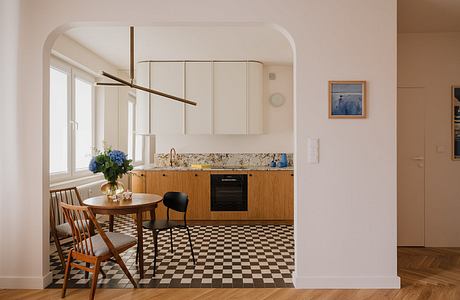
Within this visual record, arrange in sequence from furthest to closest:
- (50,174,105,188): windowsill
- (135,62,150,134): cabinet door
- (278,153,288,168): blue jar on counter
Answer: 1. (278,153,288,168): blue jar on counter
2. (135,62,150,134): cabinet door
3. (50,174,105,188): windowsill

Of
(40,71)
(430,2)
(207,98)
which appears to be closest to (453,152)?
(430,2)

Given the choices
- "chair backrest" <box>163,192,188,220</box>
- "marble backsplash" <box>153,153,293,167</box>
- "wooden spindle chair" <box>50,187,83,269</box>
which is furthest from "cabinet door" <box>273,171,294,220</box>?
"wooden spindle chair" <box>50,187,83,269</box>

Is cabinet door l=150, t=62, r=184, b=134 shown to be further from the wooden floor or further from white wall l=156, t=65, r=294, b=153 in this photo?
the wooden floor

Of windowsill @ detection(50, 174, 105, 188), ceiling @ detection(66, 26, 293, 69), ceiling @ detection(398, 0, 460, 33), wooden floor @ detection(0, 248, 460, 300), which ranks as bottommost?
wooden floor @ detection(0, 248, 460, 300)

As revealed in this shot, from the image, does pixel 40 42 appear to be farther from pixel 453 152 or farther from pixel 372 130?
pixel 453 152

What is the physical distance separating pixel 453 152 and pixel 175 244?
381cm

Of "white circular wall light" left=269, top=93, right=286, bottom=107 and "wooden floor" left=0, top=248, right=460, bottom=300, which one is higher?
"white circular wall light" left=269, top=93, right=286, bottom=107

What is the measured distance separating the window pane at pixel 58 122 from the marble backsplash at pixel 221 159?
1.82 m

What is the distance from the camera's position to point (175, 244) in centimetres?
473

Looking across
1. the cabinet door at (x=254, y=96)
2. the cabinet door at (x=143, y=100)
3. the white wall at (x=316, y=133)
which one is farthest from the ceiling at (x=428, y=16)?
the cabinet door at (x=143, y=100)

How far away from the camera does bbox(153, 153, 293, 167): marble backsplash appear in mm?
6676

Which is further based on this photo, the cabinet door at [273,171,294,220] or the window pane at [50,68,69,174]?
the cabinet door at [273,171,294,220]

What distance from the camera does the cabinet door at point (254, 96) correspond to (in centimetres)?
627

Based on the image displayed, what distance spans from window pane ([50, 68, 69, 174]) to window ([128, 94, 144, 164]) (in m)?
2.32
